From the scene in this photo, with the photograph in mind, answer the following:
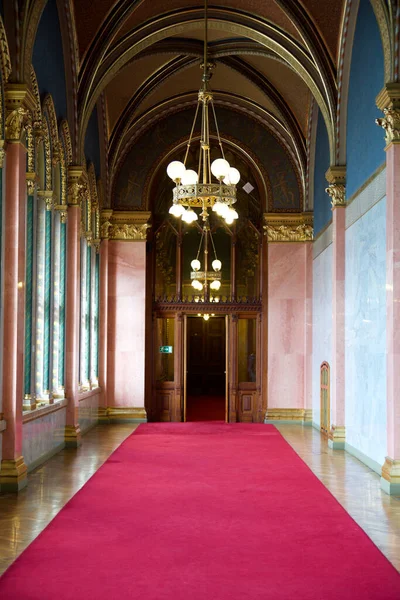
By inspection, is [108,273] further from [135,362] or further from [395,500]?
[395,500]

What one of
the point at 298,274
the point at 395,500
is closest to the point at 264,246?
the point at 298,274

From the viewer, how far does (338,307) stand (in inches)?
482

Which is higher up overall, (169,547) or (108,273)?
(108,273)

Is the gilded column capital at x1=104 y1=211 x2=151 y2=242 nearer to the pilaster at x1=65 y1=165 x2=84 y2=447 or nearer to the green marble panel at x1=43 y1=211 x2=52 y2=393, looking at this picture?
the pilaster at x1=65 y1=165 x2=84 y2=447

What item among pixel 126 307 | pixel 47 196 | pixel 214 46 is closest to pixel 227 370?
pixel 126 307

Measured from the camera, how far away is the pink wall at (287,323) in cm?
1652

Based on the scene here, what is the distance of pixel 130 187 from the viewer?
16.9m

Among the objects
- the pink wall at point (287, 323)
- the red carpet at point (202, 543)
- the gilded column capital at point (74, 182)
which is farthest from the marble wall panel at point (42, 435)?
the pink wall at point (287, 323)

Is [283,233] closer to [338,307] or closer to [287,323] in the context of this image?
[287,323]

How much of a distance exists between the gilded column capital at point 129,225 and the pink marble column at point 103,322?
45 cm

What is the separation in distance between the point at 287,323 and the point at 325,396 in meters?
2.62

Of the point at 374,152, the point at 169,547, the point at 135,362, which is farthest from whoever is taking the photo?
the point at 135,362

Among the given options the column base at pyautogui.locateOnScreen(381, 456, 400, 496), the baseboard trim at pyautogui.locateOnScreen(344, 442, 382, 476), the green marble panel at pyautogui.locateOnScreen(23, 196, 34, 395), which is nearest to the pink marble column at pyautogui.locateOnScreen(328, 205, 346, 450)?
the baseboard trim at pyautogui.locateOnScreen(344, 442, 382, 476)

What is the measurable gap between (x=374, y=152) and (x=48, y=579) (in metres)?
7.42
